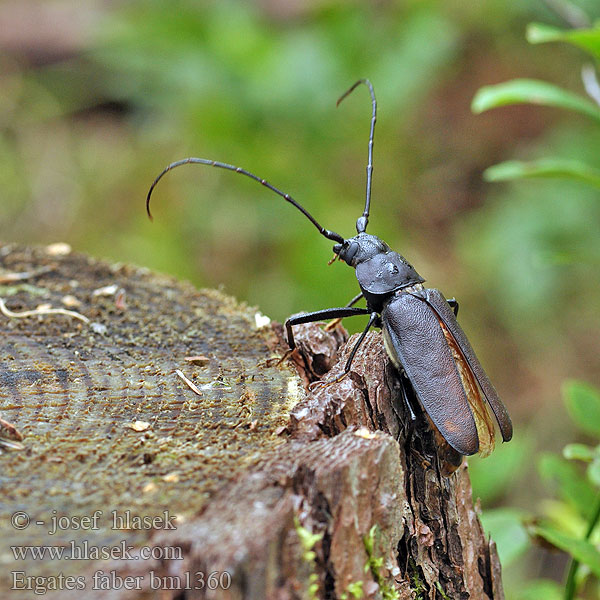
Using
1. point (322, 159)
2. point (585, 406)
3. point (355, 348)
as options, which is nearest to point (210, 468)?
point (355, 348)

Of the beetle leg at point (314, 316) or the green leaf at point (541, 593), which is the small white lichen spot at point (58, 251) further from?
the green leaf at point (541, 593)

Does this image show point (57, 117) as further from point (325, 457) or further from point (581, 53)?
point (325, 457)

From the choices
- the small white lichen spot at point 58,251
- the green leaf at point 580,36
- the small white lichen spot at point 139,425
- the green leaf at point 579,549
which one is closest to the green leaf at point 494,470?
the green leaf at point 579,549

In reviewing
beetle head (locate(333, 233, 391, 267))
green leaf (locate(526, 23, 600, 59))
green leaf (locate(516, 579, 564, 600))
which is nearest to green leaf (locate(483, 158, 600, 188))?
green leaf (locate(526, 23, 600, 59))

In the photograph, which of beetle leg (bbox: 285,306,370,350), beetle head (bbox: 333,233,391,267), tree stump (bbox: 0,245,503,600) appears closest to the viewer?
tree stump (bbox: 0,245,503,600)

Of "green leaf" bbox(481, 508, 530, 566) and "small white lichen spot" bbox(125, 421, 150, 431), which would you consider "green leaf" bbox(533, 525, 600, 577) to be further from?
"small white lichen spot" bbox(125, 421, 150, 431)

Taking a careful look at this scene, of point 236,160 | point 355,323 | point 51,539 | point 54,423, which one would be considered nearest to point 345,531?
point 51,539
